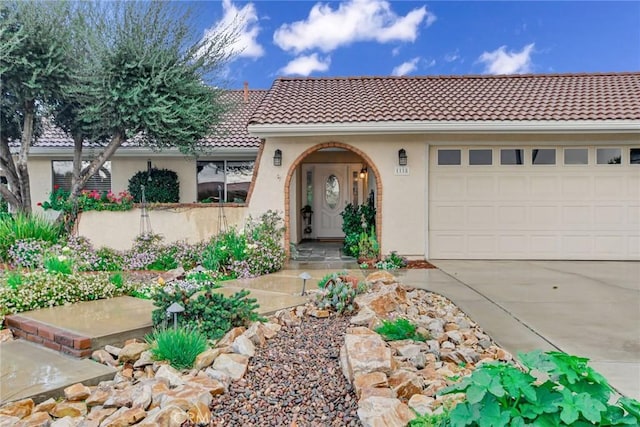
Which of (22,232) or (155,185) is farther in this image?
(155,185)

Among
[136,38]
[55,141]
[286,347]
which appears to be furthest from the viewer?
[55,141]

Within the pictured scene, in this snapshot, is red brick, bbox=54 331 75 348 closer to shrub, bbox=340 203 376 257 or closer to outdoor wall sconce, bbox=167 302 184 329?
outdoor wall sconce, bbox=167 302 184 329

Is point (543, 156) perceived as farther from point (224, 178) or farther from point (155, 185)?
point (155, 185)

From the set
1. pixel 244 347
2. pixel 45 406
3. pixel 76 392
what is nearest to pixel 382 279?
pixel 244 347

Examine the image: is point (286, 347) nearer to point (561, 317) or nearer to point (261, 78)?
point (561, 317)

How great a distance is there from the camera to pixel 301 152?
9.31m

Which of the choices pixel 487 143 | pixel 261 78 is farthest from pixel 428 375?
pixel 261 78

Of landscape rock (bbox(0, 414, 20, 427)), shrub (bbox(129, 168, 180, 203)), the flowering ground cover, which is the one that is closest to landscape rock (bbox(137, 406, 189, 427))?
landscape rock (bbox(0, 414, 20, 427))

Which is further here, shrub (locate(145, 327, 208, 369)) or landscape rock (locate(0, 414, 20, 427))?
shrub (locate(145, 327, 208, 369))

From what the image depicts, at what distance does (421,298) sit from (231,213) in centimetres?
511

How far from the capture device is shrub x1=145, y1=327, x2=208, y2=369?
136 inches

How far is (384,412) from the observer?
242cm

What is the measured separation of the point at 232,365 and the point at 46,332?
2.26 metres

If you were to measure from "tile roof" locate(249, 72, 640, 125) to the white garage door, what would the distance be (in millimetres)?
891
